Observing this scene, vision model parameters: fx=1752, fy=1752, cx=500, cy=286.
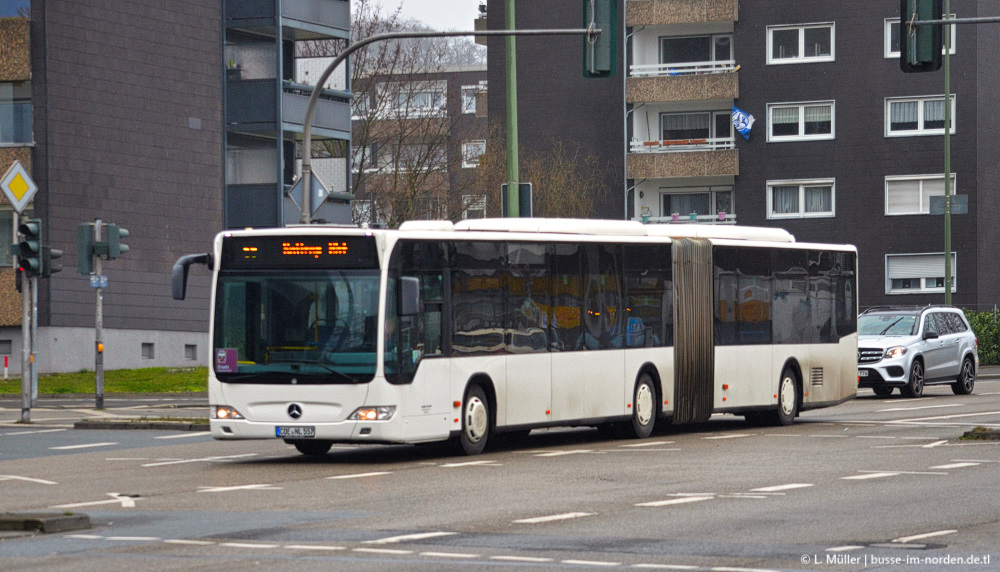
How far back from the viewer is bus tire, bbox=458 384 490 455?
19.5 meters

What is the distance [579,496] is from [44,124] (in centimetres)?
3453

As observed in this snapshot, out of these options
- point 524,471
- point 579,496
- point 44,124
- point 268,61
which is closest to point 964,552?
point 579,496

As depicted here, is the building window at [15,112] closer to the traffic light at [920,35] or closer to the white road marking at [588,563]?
the traffic light at [920,35]

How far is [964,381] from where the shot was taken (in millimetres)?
34812

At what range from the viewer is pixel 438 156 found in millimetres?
59969

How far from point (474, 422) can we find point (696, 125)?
4430 centimetres

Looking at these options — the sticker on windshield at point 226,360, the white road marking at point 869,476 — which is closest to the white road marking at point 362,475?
the sticker on windshield at point 226,360

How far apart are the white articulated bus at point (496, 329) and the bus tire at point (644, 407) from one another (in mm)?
26

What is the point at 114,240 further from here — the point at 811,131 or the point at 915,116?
the point at 915,116

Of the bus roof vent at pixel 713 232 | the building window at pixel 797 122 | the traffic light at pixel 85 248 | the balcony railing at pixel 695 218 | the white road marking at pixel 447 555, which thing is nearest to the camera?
the white road marking at pixel 447 555

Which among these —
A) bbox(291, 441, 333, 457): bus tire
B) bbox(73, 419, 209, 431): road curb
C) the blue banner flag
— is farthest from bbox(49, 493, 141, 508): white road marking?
the blue banner flag

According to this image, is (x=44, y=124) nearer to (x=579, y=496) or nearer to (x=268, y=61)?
(x=268, y=61)

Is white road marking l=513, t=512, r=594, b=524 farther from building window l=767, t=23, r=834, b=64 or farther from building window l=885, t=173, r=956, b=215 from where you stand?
building window l=767, t=23, r=834, b=64

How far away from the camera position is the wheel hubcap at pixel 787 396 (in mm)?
25125
